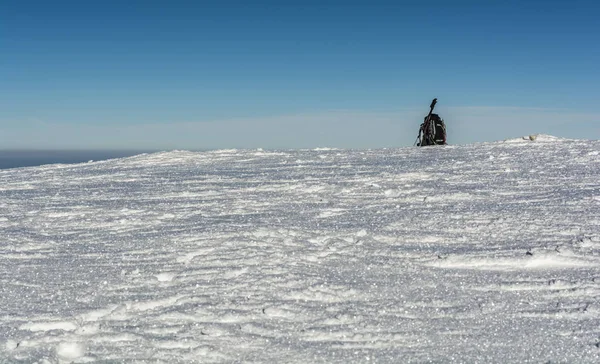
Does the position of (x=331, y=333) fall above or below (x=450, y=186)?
below

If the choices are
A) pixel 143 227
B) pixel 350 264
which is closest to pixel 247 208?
pixel 143 227

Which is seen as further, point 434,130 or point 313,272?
point 434,130

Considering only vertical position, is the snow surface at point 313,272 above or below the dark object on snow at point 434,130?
below

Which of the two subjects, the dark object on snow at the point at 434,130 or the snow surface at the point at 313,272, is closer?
the snow surface at the point at 313,272

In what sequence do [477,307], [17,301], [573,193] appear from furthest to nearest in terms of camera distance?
[573,193]
[17,301]
[477,307]

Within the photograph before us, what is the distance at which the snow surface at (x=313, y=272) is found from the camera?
4035mm

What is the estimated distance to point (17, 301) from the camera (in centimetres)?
507

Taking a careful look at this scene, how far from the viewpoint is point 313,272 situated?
5543 millimetres

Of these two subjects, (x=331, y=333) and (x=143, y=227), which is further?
(x=143, y=227)

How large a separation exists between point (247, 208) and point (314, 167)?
4.85 metres

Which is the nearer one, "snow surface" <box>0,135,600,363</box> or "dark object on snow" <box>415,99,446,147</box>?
"snow surface" <box>0,135,600,363</box>

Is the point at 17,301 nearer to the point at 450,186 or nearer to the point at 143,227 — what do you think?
the point at 143,227

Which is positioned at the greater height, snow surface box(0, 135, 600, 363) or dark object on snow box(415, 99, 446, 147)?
dark object on snow box(415, 99, 446, 147)

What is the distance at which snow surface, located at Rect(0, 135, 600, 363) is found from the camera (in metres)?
4.04
